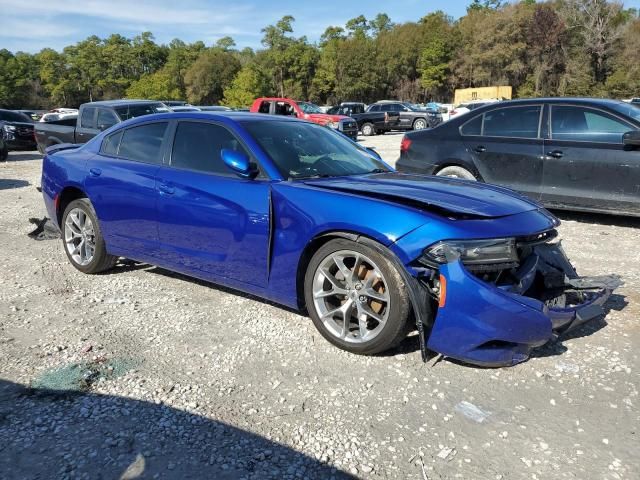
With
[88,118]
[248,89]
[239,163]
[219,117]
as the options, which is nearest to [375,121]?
[88,118]

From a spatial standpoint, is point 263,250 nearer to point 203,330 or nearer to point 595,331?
point 203,330

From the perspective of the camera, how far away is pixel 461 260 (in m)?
3.09

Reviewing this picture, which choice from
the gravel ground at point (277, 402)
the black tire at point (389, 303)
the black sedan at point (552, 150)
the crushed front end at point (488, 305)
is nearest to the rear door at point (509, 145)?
the black sedan at point (552, 150)

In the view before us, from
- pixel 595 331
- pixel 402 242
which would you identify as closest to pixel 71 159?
pixel 402 242

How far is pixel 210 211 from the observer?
3980 mm

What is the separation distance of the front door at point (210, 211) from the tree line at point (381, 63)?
5614 cm

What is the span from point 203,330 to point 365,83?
269 feet

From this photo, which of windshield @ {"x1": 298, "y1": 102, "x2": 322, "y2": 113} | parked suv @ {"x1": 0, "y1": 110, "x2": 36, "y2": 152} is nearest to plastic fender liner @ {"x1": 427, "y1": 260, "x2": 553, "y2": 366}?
parked suv @ {"x1": 0, "y1": 110, "x2": 36, "y2": 152}

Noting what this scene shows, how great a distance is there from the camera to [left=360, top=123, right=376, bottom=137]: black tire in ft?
94.1

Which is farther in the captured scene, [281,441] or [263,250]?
[263,250]

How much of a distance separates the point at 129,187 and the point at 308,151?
1.56 m

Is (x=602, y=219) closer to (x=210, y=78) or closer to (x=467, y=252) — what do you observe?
(x=467, y=252)

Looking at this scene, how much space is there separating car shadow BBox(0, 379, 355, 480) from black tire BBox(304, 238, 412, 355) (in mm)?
978

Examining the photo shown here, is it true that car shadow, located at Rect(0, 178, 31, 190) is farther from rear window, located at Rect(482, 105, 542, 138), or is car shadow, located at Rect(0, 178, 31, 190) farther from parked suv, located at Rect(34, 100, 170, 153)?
rear window, located at Rect(482, 105, 542, 138)
